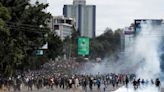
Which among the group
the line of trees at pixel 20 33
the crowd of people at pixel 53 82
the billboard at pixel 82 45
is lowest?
the crowd of people at pixel 53 82

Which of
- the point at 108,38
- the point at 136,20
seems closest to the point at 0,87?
the point at 136,20

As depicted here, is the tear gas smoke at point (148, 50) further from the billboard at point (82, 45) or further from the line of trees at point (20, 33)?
the line of trees at point (20, 33)

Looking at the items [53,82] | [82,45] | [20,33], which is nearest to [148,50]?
[82,45]

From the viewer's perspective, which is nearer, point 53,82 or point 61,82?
point 53,82

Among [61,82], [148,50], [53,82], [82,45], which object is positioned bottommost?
[61,82]

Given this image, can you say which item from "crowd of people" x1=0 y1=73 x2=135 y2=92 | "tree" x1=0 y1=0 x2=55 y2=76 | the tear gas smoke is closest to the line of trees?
"tree" x1=0 y1=0 x2=55 y2=76

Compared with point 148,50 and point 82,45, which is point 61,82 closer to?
point 82,45

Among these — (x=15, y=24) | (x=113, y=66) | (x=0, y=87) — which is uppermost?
(x=15, y=24)

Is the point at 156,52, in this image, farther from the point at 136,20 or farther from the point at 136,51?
the point at 136,20

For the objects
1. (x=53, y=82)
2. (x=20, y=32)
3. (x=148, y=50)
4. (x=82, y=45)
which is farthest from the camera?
(x=148, y=50)

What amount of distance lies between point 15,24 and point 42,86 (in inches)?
258

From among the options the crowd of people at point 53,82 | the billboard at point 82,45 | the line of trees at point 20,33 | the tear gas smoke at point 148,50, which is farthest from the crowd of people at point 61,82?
the billboard at point 82,45

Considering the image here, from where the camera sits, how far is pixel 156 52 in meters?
70.9

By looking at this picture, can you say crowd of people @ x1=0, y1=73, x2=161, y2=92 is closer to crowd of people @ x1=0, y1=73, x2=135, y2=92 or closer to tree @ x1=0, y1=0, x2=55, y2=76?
crowd of people @ x1=0, y1=73, x2=135, y2=92
